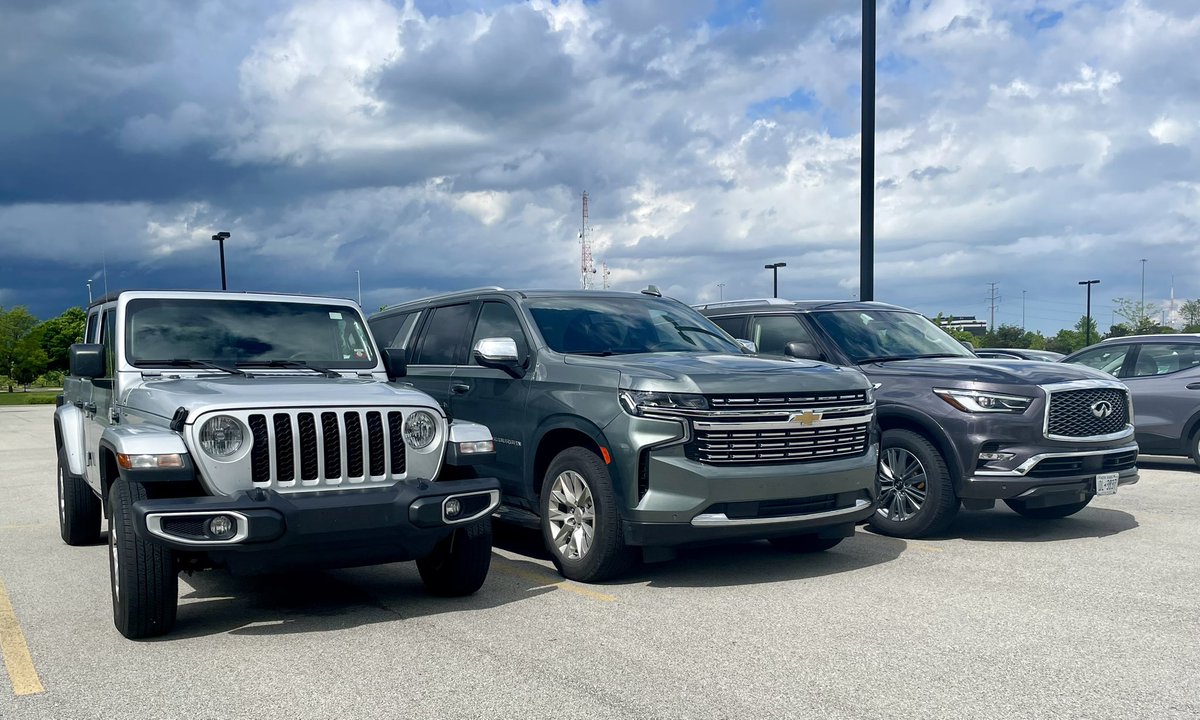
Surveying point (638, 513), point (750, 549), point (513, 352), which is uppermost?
point (513, 352)

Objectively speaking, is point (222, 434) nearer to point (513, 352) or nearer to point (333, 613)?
point (333, 613)

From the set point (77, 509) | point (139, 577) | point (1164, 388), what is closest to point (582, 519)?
point (139, 577)

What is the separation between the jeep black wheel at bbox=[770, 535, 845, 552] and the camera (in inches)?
307

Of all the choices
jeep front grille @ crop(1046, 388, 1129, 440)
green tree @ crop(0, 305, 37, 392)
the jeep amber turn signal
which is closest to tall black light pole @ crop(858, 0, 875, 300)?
jeep front grille @ crop(1046, 388, 1129, 440)

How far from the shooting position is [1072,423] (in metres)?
8.16

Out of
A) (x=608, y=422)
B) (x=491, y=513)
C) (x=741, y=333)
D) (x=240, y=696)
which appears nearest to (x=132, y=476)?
(x=240, y=696)

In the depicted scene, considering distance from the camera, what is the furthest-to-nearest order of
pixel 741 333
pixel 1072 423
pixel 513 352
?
pixel 741 333
pixel 1072 423
pixel 513 352

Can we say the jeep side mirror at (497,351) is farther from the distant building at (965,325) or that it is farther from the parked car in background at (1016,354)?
the distant building at (965,325)

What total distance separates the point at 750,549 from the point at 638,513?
2024 millimetres

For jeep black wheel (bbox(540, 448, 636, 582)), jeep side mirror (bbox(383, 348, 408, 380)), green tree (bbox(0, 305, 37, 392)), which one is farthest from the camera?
green tree (bbox(0, 305, 37, 392))

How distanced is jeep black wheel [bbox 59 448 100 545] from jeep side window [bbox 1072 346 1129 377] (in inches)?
451

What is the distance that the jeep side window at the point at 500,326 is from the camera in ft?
25.9

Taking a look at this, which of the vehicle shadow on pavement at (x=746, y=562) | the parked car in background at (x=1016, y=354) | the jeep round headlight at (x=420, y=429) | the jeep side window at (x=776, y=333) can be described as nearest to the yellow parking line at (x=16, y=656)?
the jeep round headlight at (x=420, y=429)

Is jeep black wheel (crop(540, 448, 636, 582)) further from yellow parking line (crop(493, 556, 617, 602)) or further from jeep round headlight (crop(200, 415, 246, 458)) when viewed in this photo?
jeep round headlight (crop(200, 415, 246, 458))
